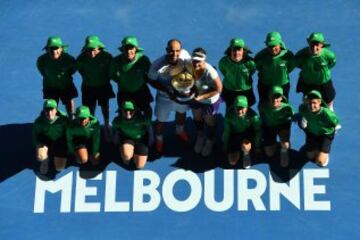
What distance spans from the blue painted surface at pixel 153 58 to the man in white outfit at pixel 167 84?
407 millimetres

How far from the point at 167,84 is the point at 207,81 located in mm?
520

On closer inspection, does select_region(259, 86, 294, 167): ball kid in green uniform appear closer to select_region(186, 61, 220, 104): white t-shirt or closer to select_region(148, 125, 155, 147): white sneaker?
select_region(186, 61, 220, 104): white t-shirt

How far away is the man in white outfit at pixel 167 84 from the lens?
29.4 feet

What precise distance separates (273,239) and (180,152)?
6.15 feet

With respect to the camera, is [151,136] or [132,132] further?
[151,136]

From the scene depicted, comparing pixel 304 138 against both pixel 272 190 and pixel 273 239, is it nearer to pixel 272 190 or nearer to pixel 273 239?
pixel 272 190

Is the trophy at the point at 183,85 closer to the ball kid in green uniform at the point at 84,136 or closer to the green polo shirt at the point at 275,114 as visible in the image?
the green polo shirt at the point at 275,114

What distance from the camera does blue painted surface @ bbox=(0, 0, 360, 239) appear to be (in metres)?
9.37

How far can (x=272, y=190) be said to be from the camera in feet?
31.7

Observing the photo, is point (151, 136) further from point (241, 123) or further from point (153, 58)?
point (153, 58)

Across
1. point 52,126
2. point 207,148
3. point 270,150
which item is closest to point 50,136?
point 52,126

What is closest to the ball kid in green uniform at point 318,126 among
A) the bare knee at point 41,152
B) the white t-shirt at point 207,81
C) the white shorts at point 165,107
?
the white t-shirt at point 207,81

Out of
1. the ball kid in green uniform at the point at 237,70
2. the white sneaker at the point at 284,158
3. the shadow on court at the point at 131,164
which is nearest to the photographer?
the ball kid in green uniform at the point at 237,70

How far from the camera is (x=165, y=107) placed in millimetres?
9625
